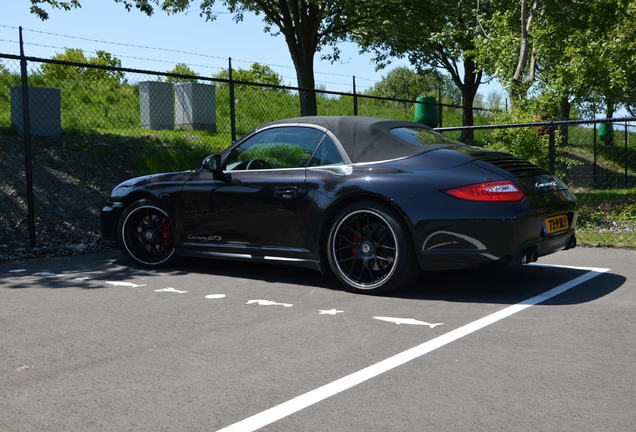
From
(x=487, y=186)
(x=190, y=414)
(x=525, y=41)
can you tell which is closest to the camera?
(x=190, y=414)

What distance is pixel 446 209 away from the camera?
5281 mm

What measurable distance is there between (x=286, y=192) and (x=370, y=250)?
38.2 inches

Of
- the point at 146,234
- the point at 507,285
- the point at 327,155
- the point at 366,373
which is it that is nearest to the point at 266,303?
the point at 327,155

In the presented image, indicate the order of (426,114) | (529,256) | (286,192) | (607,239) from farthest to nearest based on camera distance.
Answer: (426,114) < (607,239) < (286,192) < (529,256)

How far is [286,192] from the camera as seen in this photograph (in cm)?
604

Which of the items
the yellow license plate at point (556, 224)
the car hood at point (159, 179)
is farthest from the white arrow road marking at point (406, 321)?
the car hood at point (159, 179)

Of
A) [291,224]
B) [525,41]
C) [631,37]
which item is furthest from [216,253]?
[631,37]

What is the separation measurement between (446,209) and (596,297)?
142 centimetres

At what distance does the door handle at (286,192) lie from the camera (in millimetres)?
5992

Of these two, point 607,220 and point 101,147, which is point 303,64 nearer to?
point 101,147

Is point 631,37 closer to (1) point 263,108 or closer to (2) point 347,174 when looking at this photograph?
(1) point 263,108

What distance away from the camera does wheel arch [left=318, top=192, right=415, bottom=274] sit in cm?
543

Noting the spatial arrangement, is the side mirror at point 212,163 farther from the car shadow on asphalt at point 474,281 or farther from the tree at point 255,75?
the tree at point 255,75

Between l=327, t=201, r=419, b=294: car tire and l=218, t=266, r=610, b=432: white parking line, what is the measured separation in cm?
88
